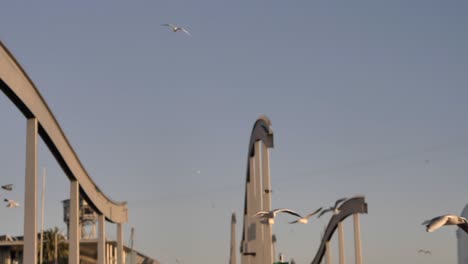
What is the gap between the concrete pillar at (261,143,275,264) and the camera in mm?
58775

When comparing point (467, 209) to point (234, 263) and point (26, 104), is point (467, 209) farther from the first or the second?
point (234, 263)

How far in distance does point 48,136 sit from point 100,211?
17853 mm

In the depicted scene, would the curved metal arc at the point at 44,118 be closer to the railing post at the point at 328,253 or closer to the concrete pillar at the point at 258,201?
the concrete pillar at the point at 258,201

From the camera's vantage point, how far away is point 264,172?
204ft

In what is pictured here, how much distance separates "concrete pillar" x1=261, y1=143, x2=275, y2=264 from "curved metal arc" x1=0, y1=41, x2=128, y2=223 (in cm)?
1004

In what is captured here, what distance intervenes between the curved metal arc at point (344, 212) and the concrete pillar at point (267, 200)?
14.8 ft

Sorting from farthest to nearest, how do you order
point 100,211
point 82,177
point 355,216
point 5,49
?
point 355,216 < point 100,211 < point 82,177 < point 5,49

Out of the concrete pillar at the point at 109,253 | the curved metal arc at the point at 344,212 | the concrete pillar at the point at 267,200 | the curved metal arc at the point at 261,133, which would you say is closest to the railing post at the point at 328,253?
the curved metal arc at the point at 344,212

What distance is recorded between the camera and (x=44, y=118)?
118ft

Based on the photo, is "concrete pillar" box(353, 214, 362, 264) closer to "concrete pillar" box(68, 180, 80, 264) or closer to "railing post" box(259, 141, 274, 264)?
"railing post" box(259, 141, 274, 264)

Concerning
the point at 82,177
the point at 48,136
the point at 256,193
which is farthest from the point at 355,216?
the point at 48,136

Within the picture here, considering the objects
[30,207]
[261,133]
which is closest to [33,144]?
[30,207]

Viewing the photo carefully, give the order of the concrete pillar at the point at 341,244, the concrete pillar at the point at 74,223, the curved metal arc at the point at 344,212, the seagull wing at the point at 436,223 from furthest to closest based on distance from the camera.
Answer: the concrete pillar at the point at 341,244, the curved metal arc at the point at 344,212, the concrete pillar at the point at 74,223, the seagull wing at the point at 436,223

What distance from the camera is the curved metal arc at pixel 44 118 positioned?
30.3m
